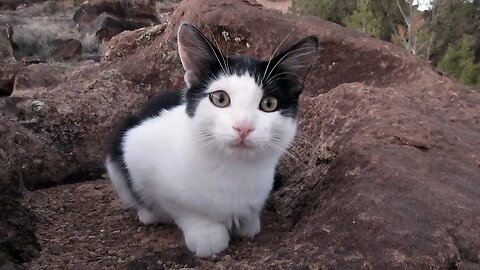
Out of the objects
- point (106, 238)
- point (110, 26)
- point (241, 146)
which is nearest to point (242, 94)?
point (241, 146)

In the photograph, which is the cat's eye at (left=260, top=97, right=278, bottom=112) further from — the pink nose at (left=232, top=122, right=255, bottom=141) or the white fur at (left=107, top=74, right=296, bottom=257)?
the pink nose at (left=232, top=122, right=255, bottom=141)

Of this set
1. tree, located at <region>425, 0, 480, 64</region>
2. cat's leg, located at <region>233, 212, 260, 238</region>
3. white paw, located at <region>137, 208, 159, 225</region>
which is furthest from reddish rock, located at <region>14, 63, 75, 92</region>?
tree, located at <region>425, 0, 480, 64</region>

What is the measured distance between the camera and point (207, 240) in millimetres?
2119

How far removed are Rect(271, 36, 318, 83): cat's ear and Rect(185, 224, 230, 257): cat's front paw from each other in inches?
28.6

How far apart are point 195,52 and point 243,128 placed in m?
0.44

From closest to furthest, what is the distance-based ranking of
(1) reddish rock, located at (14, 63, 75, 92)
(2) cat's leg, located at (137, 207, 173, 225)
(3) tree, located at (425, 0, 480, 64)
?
(2) cat's leg, located at (137, 207, 173, 225) < (1) reddish rock, located at (14, 63, 75, 92) < (3) tree, located at (425, 0, 480, 64)

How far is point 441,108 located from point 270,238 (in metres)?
1.34

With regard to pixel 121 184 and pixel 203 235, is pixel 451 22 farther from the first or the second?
pixel 203 235

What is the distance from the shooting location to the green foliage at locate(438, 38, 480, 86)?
8.02m

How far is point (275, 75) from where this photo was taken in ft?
6.89

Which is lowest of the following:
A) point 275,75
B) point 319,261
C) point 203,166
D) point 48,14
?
point 48,14

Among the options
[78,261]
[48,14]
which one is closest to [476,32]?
[78,261]

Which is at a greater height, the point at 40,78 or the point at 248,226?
the point at 248,226

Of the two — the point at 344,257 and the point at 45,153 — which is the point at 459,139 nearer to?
the point at 344,257
